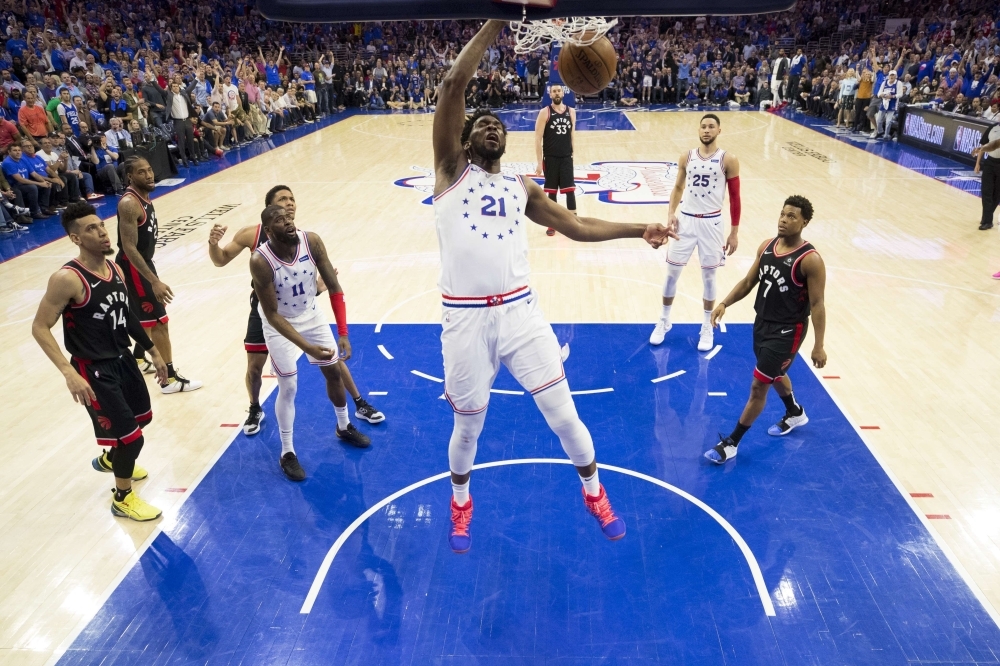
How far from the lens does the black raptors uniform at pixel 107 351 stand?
13.6 feet

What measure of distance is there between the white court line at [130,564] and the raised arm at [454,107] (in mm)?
2761

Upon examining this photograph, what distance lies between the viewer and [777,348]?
4.75m

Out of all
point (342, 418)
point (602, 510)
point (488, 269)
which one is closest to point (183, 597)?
point (342, 418)

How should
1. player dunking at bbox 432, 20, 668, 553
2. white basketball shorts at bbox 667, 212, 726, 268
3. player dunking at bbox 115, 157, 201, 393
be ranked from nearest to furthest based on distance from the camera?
player dunking at bbox 432, 20, 668, 553 → player dunking at bbox 115, 157, 201, 393 → white basketball shorts at bbox 667, 212, 726, 268

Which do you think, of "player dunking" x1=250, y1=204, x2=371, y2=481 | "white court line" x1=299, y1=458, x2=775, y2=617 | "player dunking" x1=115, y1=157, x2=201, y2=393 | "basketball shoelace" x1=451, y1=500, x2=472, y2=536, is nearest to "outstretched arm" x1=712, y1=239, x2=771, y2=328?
"white court line" x1=299, y1=458, x2=775, y2=617

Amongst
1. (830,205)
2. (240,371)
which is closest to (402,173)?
(830,205)

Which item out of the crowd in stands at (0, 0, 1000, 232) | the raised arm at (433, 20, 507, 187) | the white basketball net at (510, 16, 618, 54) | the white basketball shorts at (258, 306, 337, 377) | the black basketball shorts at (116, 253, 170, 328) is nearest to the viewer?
the raised arm at (433, 20, 507, 187)

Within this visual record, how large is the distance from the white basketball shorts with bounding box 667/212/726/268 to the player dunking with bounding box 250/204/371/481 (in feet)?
10.8

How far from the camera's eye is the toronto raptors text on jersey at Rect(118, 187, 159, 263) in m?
5.67

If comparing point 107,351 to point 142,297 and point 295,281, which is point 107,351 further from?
point 142,297

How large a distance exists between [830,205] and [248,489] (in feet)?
33.5

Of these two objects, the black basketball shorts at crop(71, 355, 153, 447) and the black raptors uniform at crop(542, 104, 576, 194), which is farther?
the black raptors uniform at crop(542, 104, 576, 194)

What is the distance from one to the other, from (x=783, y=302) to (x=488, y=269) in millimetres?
2275

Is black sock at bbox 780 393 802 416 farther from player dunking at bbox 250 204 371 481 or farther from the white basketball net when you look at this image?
player dunking at bbox 250 204 371 481
